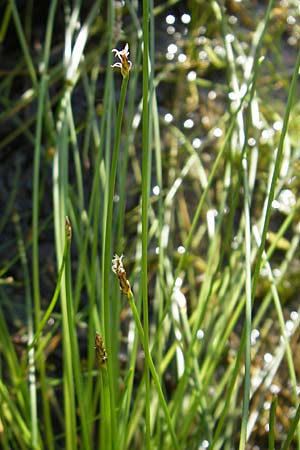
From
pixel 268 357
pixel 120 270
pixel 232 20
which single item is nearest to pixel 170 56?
pixel 232 20

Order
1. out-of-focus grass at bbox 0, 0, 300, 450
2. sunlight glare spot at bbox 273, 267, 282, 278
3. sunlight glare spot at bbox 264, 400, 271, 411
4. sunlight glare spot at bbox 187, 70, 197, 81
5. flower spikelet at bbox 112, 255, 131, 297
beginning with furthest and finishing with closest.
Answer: sunlight glare spot at bbox 187, 70, 197, 81
sunlight glare spot at bbox 273, 267, 282, 278
sunlight glare spot at bbox 264, 400, 271, 411
out-of-focus grass at bbox 0, 0, 300, 450
flower spikelet at bbox 112, 255, 131, 297

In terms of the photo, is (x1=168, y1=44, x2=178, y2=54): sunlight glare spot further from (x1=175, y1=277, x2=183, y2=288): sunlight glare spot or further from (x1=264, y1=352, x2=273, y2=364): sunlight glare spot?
(x1=264, y1=352, x2=273, y2=364): sunlight glare spot

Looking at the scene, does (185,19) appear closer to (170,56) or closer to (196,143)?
(170,56)

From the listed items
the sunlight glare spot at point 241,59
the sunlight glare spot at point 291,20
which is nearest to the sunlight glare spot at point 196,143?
the sunlight glare spot at point 241,59

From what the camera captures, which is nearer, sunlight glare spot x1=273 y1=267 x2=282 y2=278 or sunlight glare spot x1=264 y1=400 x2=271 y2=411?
sunlight glare spot x1=264 y1=400 x2=271 y2=411

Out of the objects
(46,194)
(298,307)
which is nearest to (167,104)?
(46,194)

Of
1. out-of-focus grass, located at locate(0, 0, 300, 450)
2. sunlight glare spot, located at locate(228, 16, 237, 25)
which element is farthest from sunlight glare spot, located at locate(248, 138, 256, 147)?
sunlight glare spot, located at locate(228, 16, 237, 25)

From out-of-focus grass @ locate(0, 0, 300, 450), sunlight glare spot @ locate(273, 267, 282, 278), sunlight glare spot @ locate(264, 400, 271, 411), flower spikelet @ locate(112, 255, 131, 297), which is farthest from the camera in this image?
sunlight glare spot @ locate(273, 267, 282, 278)

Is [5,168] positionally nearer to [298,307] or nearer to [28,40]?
[28,40]

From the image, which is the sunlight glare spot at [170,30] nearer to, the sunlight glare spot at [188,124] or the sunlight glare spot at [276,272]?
the sunlight glare spot at [188,124]
